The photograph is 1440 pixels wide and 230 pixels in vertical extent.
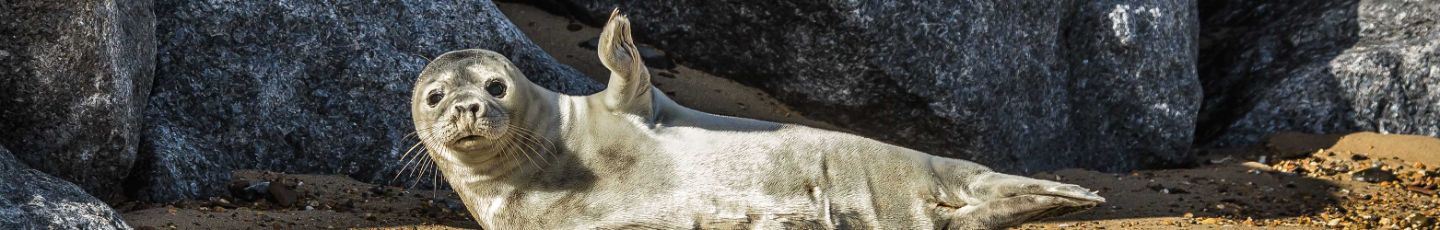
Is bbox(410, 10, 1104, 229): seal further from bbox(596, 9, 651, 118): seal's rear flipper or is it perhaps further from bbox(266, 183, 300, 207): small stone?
bbox(266, 183, 300, 207): small stone

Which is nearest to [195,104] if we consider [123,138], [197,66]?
[197,66]

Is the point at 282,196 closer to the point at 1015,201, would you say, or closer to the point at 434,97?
→ the point at 434,97

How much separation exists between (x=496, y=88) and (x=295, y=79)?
6.61 feet

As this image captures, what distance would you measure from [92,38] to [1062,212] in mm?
3005

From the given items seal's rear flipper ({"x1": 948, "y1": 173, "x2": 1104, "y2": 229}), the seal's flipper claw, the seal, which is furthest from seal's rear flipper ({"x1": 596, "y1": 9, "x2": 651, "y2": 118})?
the seal's flipper claw

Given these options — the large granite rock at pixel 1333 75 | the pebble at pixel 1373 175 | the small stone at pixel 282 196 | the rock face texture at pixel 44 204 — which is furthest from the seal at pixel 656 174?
the large granite rock at pixel 1333 75

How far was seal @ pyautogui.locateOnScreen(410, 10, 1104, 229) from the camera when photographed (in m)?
4.62

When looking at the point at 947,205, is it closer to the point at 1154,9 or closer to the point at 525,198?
the point at 525,198

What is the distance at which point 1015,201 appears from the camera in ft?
15.1

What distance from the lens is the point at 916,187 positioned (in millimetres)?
4762

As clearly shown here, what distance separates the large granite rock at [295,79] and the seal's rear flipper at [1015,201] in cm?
243

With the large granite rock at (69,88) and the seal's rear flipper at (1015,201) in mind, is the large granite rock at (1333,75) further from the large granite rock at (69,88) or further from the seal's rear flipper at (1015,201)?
the large granite rock at (69,88)

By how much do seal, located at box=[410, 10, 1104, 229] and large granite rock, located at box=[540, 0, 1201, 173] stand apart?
91.0 inches

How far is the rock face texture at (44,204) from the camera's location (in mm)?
4566
